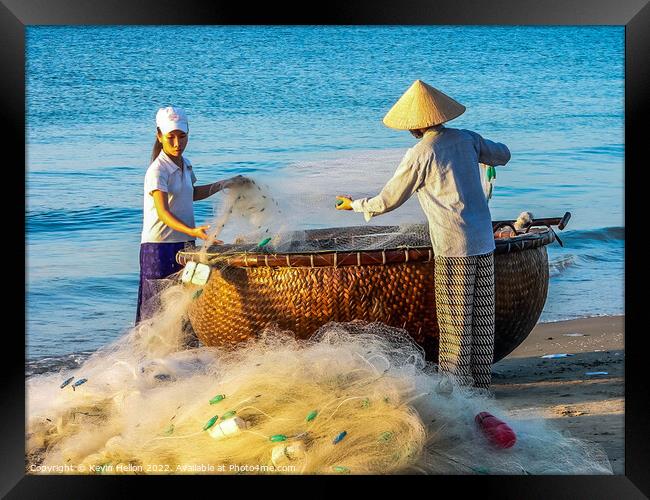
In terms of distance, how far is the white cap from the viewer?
6.03 metres

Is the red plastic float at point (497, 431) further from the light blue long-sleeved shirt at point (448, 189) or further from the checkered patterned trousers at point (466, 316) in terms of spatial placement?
the light blue long-sleeved shirt at point (448, 189)

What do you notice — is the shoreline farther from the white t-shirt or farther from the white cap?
the white cap

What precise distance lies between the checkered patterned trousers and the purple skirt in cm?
158

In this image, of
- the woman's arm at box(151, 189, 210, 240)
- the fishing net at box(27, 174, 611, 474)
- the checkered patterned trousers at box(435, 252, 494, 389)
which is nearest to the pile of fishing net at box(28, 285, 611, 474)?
the fishing net at box(27, 174, 611, 474)

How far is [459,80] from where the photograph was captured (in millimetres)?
7918

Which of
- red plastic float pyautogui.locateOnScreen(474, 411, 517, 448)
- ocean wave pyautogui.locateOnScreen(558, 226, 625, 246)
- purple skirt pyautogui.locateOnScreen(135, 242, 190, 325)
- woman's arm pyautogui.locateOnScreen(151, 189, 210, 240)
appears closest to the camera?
red plastic float pyautogui.locateOnScreen(474, 411, 517, 448)

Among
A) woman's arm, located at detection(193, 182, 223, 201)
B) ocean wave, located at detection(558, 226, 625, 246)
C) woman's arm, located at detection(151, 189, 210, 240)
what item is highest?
woman's arm, located at detection(193, 182, 223, 201)

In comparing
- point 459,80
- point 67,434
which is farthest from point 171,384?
point 459,80

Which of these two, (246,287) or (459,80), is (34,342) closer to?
(246,287)

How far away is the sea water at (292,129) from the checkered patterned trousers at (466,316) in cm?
88

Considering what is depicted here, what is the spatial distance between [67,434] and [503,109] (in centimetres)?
436

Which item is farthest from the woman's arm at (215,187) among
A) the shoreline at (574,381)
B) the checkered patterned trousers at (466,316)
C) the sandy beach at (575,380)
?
the sandy beach at (575,380)

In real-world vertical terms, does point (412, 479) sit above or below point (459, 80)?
below

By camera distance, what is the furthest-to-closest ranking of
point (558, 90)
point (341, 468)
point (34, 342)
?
point (558, 90)
point (34, 342)
point (341, 468)
